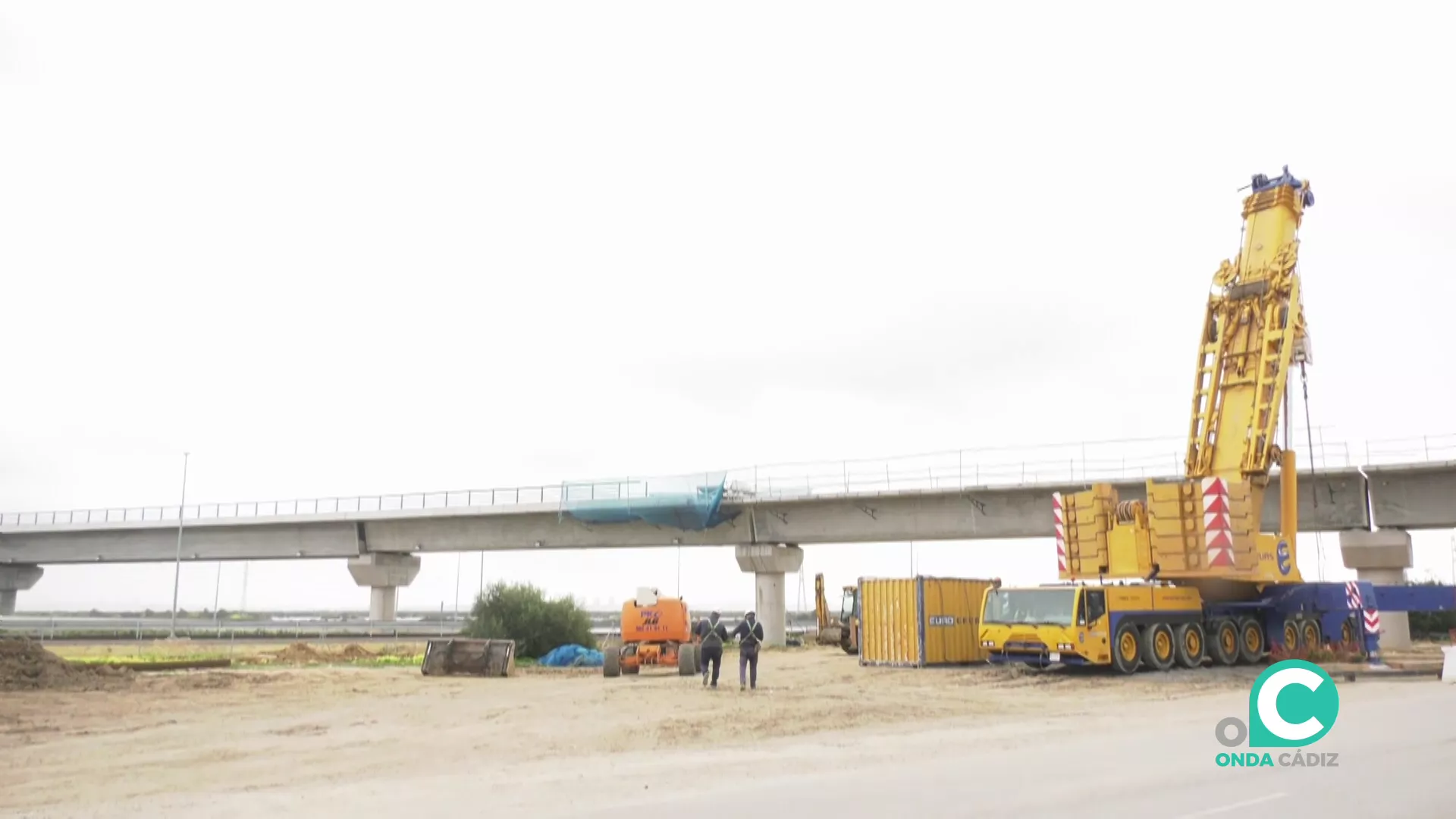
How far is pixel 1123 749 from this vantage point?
1195 centimetres

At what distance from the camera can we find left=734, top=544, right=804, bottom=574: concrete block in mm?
44938

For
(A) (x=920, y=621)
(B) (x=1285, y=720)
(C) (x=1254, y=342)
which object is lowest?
(B) (x=1285, y=720)

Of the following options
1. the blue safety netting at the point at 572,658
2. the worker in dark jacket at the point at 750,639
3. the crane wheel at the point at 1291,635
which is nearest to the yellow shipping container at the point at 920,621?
the crane wheel at the point at 1291,635

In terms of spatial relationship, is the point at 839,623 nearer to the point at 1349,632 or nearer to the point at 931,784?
the point at 1349,632

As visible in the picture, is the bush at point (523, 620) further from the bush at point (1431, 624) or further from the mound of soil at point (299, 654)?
the bush at point (1431, 624)

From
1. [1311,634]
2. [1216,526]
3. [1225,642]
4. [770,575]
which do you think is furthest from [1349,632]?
[770,575]

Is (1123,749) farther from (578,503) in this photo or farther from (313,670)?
(578,503)

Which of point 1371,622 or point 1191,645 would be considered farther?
point 1371,622

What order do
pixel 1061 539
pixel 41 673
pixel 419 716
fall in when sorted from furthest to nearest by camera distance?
pixel 1061 539, pixel 41 673, pixel 419 716

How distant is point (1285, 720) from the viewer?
13.0m

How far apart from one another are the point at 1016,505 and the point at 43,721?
31926 millimetres

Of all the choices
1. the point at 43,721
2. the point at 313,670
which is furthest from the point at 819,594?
the point at 43,721

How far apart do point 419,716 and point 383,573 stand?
3837 cm

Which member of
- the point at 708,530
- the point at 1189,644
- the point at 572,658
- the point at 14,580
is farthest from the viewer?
the point at 14,580
